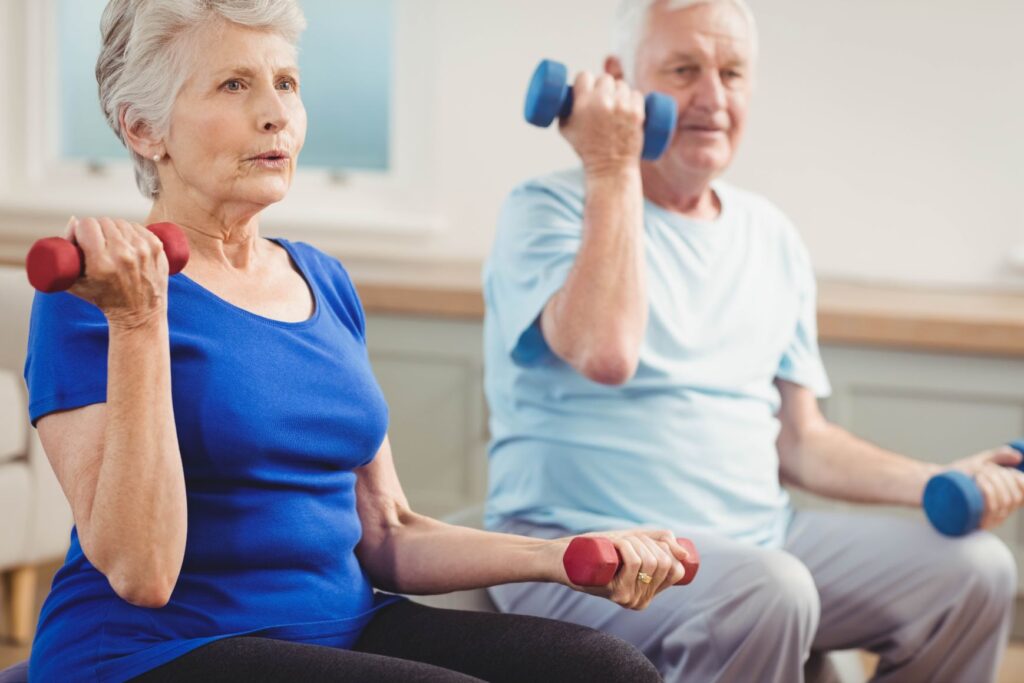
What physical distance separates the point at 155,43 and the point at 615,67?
2.93ft

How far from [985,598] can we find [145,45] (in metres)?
1.19

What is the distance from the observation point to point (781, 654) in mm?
1569

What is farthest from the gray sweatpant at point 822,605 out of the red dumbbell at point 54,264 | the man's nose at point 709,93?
the red dumbbell at point 54,264

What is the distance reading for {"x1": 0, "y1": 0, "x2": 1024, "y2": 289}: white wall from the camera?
311 centimetres

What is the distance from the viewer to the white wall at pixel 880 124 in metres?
3.11

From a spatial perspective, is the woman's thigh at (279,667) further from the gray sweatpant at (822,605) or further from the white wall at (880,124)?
the white wall at (880,124)

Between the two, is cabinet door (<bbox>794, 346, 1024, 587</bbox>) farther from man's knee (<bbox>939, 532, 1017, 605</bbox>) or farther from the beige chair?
the beige chair

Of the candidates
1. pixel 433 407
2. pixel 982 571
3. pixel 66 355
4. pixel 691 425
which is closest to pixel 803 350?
pixel 691 425

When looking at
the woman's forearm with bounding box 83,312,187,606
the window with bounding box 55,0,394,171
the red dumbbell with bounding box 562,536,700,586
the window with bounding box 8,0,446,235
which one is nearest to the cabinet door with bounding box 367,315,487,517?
the window with bounding box 8,0,446,235

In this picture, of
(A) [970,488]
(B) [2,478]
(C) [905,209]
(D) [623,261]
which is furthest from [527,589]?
(C) [905,209]

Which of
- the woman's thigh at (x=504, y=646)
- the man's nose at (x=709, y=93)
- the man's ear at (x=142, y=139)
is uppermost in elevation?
the man's nose at (x=709, y=93)

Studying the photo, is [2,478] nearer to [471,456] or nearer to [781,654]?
[471,456]

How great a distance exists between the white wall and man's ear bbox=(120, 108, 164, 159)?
82.9 inches

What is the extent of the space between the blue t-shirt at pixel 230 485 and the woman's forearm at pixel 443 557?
0.08 meters
